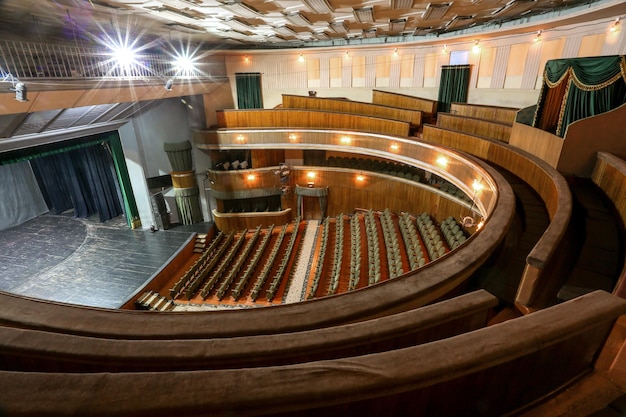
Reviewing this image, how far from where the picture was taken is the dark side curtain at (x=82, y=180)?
851 centimetres

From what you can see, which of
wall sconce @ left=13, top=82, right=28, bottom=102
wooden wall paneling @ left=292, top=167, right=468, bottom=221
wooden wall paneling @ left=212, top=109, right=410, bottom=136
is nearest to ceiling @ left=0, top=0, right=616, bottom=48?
wall sconce @ left=13, top=82, right=28, bottom=102

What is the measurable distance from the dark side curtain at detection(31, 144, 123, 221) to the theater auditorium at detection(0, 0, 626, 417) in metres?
0.06

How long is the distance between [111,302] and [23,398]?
5884mm

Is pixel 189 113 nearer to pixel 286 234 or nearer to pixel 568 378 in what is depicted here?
pixel 286 234

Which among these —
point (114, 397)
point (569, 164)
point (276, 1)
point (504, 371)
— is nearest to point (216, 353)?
point (114, 397)

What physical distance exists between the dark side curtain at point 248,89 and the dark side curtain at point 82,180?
4.08m

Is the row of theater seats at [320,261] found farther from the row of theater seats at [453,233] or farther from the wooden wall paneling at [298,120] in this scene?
the wooden wall paneling at [298,120]

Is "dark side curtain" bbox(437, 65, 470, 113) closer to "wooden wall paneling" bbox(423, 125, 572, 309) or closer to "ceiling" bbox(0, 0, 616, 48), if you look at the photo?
"ceiling" bbox(0, 0, 616, 48)

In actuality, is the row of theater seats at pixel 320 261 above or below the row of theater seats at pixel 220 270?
above

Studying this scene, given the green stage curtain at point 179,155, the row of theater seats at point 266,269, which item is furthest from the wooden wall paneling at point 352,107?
the row of theater seats at point 266,269

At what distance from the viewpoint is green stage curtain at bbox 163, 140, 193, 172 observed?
27.1 feet

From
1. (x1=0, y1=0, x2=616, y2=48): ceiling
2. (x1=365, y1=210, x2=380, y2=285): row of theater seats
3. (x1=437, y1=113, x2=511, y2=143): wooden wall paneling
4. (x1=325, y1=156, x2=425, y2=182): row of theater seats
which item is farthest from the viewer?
(x1=325, y1=156, x2=425, y2=182): row of theater seats

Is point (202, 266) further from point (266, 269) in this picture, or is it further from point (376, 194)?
point (376, 194)

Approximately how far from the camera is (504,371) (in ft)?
2.68
